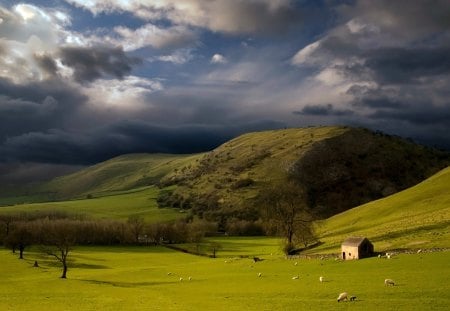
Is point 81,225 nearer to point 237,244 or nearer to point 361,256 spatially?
point 237,244

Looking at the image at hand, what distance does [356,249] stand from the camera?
7312 centimetres

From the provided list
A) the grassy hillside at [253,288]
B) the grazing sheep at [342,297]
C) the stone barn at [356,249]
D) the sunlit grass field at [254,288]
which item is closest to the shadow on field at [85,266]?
the sunlit grass field at [254,288]

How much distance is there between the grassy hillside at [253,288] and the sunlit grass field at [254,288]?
7 centimetres

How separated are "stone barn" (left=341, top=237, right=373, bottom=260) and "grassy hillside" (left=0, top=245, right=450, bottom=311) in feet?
9.76

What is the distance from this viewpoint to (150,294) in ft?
197

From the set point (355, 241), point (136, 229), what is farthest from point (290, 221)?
point (136, 229)

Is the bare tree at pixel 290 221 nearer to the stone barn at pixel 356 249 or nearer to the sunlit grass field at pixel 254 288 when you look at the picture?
the sunlit grass field at pixel 254 288

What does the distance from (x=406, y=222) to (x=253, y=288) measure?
51805 mm

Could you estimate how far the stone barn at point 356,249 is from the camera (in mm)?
73312

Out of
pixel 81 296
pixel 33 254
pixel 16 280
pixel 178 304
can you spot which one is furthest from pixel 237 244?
pixel 178 304

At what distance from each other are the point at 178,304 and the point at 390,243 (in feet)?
146

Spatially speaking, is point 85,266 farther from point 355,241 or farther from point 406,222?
point 406,222

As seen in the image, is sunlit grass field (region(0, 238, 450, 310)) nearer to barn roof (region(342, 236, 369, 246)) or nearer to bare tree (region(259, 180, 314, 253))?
barn roof (region(342, 236, 369, 246))

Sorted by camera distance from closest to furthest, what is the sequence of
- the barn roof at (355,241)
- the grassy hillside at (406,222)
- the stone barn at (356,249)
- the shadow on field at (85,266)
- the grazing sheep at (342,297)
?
the grazing sheep at (342,297)
the stone barn at (356,249)
the barn roof at (355,241)
the grassy hillside at (406,222)
the shadow on field at (85,266)
